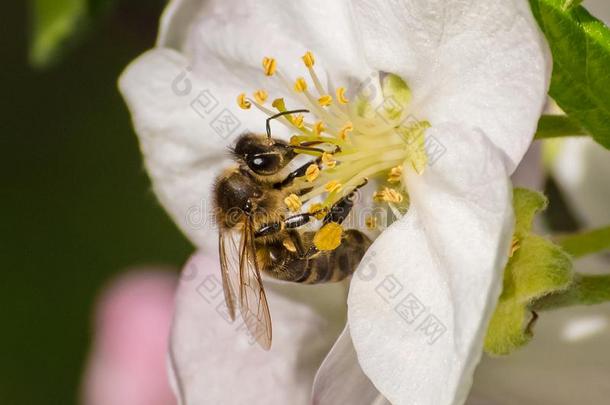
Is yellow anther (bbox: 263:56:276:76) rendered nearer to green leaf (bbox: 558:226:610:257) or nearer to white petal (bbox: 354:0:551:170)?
white petal (bbox: 354:0:551:170)

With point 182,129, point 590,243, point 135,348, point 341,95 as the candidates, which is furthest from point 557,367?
point 135,348

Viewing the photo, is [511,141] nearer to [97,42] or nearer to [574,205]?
[574,205]

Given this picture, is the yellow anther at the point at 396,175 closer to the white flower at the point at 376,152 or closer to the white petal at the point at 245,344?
the white flower at the point at 376,152

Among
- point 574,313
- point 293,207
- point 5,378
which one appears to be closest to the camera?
point 293,207

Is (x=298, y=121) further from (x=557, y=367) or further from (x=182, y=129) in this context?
(x=557, y=367)

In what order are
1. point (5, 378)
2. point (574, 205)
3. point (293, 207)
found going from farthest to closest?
1. point (5, 378)
2. point (574, 205)
3. point (293, 207)

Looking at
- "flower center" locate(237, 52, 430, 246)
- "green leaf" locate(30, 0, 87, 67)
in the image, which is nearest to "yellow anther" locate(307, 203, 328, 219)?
"flower center" locate(237, 52, 430, 246)

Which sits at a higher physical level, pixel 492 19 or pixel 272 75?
pixel 492 19

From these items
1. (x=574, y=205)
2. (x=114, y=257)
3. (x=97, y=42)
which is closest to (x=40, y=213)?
(x=114, y=257)
